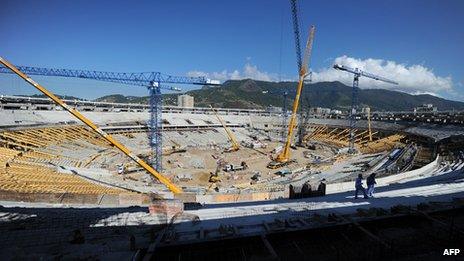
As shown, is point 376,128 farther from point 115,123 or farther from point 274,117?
point 115,123

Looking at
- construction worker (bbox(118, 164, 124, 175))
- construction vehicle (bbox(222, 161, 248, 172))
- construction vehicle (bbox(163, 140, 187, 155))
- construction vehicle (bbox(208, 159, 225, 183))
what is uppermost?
construction vehicle (bbox(163, 140, 187, 155))

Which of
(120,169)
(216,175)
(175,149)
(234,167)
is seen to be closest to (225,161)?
(234,167)

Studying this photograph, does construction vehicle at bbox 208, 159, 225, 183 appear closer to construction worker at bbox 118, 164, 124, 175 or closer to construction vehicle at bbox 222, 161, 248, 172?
construction vehicle at bbox 222, 161, 248, 172

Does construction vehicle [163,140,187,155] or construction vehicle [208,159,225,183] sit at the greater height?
construction vehicle [163,140,187,155]

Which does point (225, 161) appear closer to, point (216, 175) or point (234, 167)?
point (234, 167)

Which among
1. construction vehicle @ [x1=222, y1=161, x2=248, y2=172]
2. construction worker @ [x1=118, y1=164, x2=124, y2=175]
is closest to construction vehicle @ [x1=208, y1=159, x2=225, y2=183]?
construction vehicle @ [x1=222, y1=161, x2=248, y2=172]

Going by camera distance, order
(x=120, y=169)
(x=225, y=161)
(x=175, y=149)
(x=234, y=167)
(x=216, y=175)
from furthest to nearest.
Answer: (x=175, y=149)
(x=225, y=161)
(x=234, y=167)
(x=216, y=175)
(x=120, y=169)

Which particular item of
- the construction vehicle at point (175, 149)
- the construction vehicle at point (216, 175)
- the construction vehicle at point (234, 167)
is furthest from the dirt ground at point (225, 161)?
the construction vehicle at point (175, 149)

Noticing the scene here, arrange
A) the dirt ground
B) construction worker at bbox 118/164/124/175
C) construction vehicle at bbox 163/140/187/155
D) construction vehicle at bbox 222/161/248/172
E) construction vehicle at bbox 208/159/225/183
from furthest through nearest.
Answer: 1. construction vehicle at bbox 163/140/187/155
2. construction vehicle at bbox 222/161/248/172
3. the dirt ground
4. construction vehicle at bbox 208/159/225/183
5. construction worker at bbox 118/164/124/175

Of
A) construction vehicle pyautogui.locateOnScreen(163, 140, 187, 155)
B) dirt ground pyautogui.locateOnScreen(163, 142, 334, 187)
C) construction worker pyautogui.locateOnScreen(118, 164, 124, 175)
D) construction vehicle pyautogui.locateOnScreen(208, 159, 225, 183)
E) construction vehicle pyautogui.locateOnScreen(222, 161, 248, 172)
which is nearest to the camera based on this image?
construction worker pyautogui.locateOnScreen(118, 164, 124, 175)

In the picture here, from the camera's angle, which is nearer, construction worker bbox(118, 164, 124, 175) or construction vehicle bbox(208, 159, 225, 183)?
construction worker bbox(118, 164, 124, 175)

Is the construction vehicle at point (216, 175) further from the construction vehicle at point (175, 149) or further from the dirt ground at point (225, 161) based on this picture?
the construction vehicle at point (175, 149)

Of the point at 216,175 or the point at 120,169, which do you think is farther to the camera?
the point at 216,175

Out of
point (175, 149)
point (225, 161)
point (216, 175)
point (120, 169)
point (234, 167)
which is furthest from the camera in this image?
point (175, 149)
